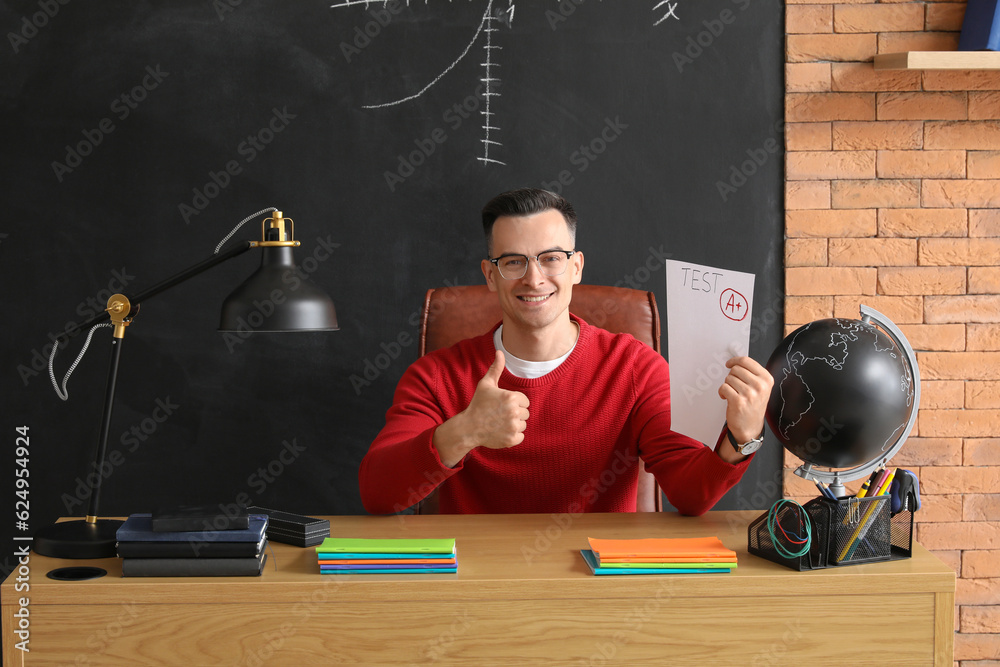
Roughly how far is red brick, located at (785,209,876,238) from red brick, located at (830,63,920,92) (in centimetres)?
35

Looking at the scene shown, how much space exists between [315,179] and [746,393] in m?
1.52

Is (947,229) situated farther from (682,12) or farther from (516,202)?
(516,202)

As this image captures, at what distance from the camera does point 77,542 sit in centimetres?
129

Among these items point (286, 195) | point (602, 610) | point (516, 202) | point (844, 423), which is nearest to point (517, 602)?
point (602, 610)

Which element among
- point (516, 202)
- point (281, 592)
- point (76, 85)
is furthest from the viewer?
point (76, 85)

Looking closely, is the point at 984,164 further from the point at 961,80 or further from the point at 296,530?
the point at 296,530

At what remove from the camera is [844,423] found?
123 cm

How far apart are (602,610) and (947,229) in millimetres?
1846

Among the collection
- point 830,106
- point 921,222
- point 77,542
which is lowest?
point 77,542

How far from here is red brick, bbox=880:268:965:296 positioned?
2463 millimetres

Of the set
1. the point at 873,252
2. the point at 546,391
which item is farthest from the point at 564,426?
the point at 873,252

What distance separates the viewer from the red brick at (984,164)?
245 cm

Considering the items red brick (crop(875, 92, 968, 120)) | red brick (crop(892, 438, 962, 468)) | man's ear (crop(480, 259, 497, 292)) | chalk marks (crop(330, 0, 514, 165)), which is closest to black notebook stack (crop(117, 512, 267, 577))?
man's ear (crop(480, 259, 497, 292))

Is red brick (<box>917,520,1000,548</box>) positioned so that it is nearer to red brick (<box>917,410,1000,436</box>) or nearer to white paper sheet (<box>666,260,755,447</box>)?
red brick (<box>917,410,1000,436</box>)
